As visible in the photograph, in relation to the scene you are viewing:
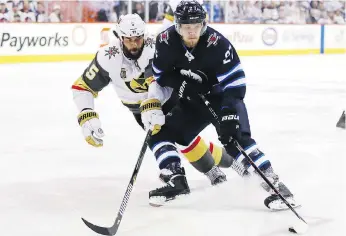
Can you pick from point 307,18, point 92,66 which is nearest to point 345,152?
point 92,66

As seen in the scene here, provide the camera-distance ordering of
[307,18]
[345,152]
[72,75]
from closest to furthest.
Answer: [345,152] → [72,75] → [307,18]

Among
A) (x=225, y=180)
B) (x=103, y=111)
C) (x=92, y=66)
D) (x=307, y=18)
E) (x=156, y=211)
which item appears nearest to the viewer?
(x=156, y=211)

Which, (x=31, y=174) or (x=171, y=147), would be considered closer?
(x=171, y=147)

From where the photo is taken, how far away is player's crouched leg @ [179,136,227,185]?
11.0ft

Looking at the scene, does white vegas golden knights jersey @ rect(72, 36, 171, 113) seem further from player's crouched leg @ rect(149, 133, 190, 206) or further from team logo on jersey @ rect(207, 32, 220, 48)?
team logo on jersey @ rect(207, 32, 220, 48)

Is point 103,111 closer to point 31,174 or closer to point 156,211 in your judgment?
point 31,174

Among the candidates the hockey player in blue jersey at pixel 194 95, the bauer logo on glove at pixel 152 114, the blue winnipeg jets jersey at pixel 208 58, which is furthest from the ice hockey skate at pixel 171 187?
the blue winnipeg jets jersey at pixel 208 58

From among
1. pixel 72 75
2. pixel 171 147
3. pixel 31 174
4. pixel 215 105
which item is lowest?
pixel 72 75

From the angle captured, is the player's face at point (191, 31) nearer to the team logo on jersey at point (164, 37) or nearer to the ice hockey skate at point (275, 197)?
the team logo on jersey at point (164, 37)

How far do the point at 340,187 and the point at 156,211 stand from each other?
40.9 inches

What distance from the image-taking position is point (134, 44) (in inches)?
121

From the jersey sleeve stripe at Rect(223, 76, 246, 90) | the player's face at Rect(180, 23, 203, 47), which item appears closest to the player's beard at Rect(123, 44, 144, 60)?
the player's face at Rect(180, 23, 203, 47)

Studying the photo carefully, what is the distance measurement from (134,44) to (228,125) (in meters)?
0.65

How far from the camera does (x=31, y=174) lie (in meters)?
3.68
